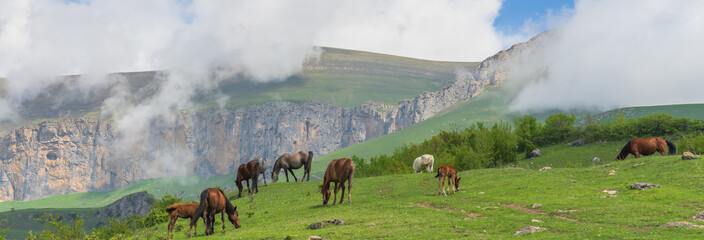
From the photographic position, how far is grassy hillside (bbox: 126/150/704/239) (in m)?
20.8

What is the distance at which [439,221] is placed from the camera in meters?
23.8

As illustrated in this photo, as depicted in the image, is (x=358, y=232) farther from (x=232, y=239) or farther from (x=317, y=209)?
(x=317, y=209)

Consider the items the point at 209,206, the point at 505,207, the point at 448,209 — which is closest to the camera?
the point at 209,206

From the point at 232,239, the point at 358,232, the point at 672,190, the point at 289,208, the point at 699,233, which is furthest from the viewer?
the point at 289,208

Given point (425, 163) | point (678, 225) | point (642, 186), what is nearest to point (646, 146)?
point (642, 186)

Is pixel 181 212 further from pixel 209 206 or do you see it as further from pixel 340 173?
pixel 340 173

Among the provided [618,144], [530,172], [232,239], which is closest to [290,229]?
[232,239]

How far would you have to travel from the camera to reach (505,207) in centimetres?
2798

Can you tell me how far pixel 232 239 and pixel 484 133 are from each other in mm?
63184

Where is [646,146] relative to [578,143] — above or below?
above

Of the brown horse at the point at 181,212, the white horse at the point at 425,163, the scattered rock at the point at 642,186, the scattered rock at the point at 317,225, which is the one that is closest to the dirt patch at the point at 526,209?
the scattered rock at the point at 642,186

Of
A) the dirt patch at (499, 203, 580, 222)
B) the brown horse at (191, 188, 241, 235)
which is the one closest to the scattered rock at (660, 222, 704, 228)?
the dirt patch at (499, 203, 580, 222)

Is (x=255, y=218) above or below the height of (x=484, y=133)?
below

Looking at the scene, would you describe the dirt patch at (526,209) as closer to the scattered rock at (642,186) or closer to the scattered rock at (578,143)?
the scattered rock at (642,186)
